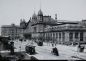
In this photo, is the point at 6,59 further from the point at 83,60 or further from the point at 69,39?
the point at 69,39

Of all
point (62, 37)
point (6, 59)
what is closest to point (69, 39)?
point (62, 37)

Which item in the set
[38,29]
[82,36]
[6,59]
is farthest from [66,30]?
[6,59]

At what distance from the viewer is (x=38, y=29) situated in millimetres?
29484

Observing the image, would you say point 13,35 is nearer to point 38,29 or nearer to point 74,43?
point 74,43

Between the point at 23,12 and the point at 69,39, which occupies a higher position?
the point at 23,12

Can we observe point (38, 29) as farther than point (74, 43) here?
Yes

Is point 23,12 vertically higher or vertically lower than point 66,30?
higher

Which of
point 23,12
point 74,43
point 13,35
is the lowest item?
point 74,43

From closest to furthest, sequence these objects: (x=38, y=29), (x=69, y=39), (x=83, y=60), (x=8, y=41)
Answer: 1. (x=83, y=60)
2. (x=8, y=41)
3. (x=69, y=39)
4. (x=38, y=29)

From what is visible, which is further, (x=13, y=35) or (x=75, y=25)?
(x=75, y=25)

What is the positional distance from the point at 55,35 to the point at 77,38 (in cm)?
264

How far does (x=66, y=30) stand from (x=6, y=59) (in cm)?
1265

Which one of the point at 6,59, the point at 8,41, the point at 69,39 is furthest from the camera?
the point at 69,39

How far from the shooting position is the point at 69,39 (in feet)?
64.5
